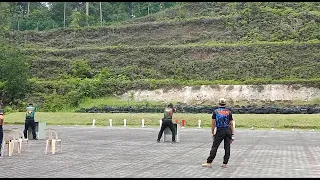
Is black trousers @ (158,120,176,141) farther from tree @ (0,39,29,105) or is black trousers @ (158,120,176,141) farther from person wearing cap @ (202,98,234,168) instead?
tree @ (0,39,29,105)

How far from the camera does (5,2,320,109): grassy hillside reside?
60.2 metres

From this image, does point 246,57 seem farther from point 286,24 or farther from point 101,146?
point 101,146

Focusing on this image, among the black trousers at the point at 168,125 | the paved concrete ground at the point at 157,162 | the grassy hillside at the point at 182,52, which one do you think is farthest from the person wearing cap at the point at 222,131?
the grassy hillside at the point at 182,52

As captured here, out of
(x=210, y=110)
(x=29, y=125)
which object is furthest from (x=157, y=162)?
(x=210, y=110)

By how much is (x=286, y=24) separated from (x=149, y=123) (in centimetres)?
4634

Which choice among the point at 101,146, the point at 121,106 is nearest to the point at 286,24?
the point at 121,106

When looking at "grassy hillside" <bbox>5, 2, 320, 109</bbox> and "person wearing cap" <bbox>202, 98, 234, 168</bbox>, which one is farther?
"grassy hillside" <bbox>5, 2, 320, 109</bbox>

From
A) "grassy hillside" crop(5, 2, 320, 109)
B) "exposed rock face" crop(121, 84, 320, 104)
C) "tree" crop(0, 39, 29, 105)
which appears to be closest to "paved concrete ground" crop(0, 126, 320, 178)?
"exposed rock face" crop(121, 84, 320, 104)

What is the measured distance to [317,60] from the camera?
206 feet

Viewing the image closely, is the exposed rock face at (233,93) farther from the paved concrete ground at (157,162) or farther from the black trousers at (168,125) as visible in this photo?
the paved concrete ground at (157,162)

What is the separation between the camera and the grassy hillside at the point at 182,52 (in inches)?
2371

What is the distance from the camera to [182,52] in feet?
233

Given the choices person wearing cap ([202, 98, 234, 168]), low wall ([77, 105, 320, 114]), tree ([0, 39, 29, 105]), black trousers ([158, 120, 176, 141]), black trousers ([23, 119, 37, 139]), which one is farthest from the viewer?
tree ([0, 39, 29, 105])

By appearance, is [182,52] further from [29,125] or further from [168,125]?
[168,125]
